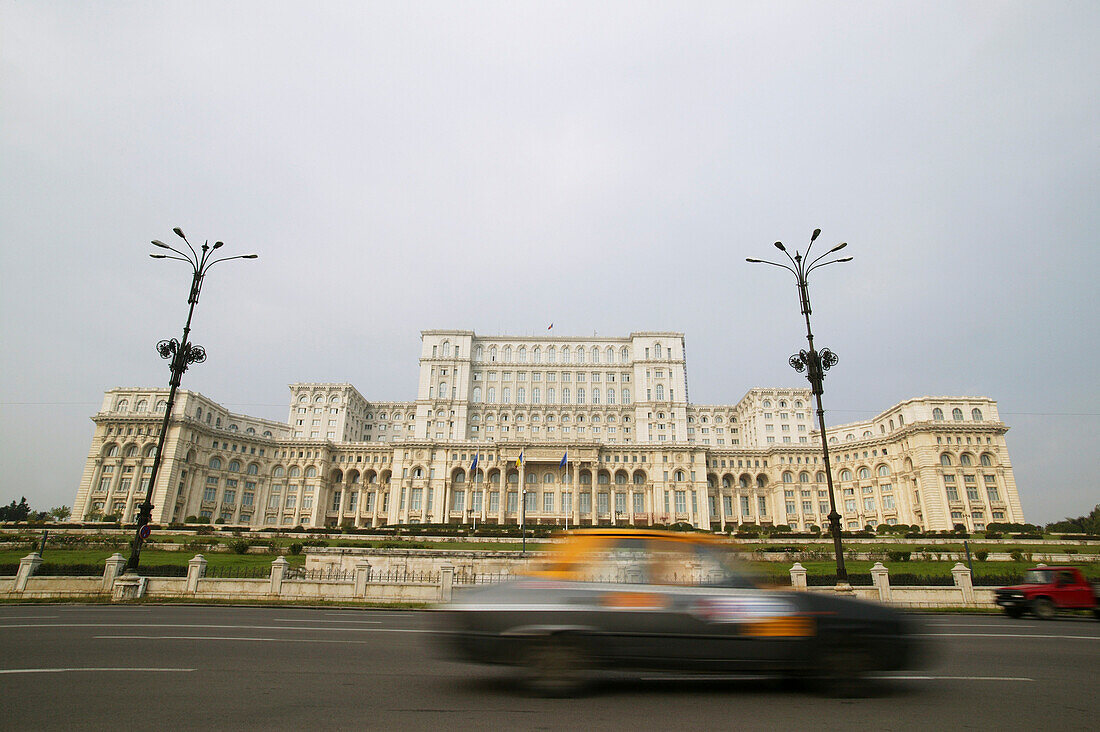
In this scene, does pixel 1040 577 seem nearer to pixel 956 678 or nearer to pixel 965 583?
pixel 965 583

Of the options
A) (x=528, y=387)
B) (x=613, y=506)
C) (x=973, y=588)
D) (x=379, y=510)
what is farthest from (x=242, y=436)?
(x=973, y=588)

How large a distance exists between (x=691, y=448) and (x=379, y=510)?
52.6m

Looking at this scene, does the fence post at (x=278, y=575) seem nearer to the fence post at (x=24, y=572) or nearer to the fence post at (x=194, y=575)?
the fence post at (x=194, y=575)

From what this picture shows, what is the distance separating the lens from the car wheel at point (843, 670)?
6422mm

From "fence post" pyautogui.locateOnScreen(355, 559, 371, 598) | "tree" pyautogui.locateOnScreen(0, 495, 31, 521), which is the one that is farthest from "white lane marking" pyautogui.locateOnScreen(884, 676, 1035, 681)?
"tree" pyautogui.locateOnScreen(0, 495, 31, 521)

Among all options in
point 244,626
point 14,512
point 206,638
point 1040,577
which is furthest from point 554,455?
point 14,512

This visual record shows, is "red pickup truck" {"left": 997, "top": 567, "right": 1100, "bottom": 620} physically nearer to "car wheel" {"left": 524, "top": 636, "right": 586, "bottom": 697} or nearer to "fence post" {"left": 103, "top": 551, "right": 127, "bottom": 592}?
"car wheel" {"left": 524, "top": 636, "right": 586, "bottom": 697}

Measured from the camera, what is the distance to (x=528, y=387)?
98.8m

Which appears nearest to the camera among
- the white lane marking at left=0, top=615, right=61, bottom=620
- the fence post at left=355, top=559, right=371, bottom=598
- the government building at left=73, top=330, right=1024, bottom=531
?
the white lane marking at left=0, top=615, right=61, bottom=620

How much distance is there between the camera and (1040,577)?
59.8 ft

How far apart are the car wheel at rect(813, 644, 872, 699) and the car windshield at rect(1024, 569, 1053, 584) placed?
57.0 ft

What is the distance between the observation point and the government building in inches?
3086

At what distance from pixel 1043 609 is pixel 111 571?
32994 millimetres

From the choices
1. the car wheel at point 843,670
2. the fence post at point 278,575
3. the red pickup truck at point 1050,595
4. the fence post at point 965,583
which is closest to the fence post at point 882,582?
the fence post at point 965,583
